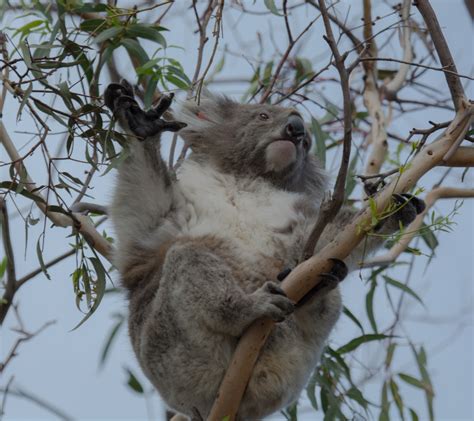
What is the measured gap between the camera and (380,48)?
4559 mm

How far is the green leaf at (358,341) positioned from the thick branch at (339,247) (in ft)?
4.43

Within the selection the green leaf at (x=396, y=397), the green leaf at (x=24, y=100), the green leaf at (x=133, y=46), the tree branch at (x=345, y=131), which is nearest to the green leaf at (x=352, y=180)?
the green leaf at (x=396, y=397)

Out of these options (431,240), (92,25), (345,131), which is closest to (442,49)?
(345,131)

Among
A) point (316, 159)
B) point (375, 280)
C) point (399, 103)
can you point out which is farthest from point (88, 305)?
point (399, 103)

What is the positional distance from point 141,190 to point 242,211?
0.45 metres

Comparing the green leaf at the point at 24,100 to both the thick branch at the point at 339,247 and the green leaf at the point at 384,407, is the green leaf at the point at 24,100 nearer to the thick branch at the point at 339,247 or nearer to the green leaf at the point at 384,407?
the thick branch at the point at 339,247

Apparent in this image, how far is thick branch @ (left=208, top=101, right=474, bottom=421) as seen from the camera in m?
2.28

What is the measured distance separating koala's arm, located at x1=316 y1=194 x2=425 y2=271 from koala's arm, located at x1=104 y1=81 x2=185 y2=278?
613mm

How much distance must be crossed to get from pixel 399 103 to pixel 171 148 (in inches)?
55.8

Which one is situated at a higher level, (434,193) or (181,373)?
(434,193)

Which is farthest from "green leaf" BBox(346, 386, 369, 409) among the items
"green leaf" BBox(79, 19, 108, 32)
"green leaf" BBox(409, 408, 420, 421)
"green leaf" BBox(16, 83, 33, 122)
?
"green leaf" BBox(16, 83, 33, 122)

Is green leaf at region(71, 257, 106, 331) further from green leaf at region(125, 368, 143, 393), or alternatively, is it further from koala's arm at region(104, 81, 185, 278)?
green leaf at region(125, 368, 143, 393)

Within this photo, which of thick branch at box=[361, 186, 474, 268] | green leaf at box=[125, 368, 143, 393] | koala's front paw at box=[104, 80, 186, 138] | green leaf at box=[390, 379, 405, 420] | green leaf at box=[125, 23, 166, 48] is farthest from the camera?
green leaf at box=[390, 379, 405, 420]

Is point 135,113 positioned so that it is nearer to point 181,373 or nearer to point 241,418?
point 181,373
